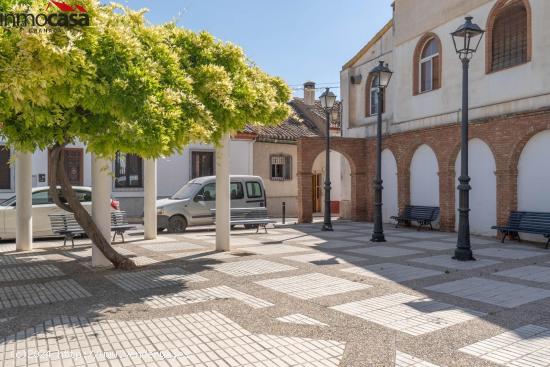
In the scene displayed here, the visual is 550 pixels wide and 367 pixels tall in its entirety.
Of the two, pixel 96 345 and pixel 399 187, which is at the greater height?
pixel 399 187

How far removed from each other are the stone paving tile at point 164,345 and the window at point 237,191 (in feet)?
37.7

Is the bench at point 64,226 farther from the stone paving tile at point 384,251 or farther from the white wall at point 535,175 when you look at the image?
the white wall at point 535,175

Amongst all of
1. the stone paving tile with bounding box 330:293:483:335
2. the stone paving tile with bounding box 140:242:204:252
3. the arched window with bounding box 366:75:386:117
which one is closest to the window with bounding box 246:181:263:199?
the stone paving tile with bounding box 140:242:204:252

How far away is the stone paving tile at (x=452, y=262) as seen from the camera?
922 cm

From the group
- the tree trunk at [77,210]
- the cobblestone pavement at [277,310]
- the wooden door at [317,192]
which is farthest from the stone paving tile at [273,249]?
the wooden door at [317,192]

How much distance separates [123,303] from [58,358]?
6.69ft

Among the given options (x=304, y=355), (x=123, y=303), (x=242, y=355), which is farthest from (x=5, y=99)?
(x=304, y=355)

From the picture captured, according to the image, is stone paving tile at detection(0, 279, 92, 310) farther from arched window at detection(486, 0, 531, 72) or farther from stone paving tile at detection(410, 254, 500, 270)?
arched window at detection(486, 0, 531, 72)

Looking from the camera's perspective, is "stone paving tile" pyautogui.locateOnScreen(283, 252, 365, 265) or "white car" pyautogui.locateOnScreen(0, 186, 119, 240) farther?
"white car" pyautogui.locateOnScreen(0, 186, 119, 240)

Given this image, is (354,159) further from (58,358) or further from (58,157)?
(58,358)

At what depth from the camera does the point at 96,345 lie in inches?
183

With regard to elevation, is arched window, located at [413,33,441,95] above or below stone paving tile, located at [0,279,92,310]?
above

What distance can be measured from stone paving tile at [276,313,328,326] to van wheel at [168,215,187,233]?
10.8 metres

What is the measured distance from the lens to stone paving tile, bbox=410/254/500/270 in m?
9.22
